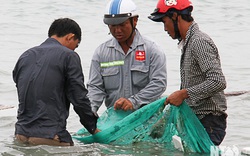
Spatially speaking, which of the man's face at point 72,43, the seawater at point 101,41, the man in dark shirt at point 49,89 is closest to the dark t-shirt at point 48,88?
the man in dark shirt at point 49,89

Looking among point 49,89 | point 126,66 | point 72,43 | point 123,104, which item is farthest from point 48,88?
point 126,66

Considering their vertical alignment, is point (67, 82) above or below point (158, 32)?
above

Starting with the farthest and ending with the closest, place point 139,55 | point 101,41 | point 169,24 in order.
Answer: point 101,41
point 139,55
point 169,24

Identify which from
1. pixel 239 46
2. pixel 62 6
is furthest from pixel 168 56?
pixel 62 6

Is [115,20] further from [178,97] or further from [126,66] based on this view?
[178,97]

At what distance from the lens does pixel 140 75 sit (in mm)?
7121

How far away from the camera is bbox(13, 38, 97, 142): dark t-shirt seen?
6.32 meters

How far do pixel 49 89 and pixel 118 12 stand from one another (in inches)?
47.2

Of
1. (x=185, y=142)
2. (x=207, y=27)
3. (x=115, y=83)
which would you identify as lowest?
(x=207, y=27)

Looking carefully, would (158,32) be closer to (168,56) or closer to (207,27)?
(207,27)

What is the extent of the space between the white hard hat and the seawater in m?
1.31

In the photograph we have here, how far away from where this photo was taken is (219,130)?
257 inches

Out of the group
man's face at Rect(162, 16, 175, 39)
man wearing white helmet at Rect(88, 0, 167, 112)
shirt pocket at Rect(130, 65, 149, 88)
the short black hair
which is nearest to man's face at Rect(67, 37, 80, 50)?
the short black hair

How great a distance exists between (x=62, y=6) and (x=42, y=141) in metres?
16.8
